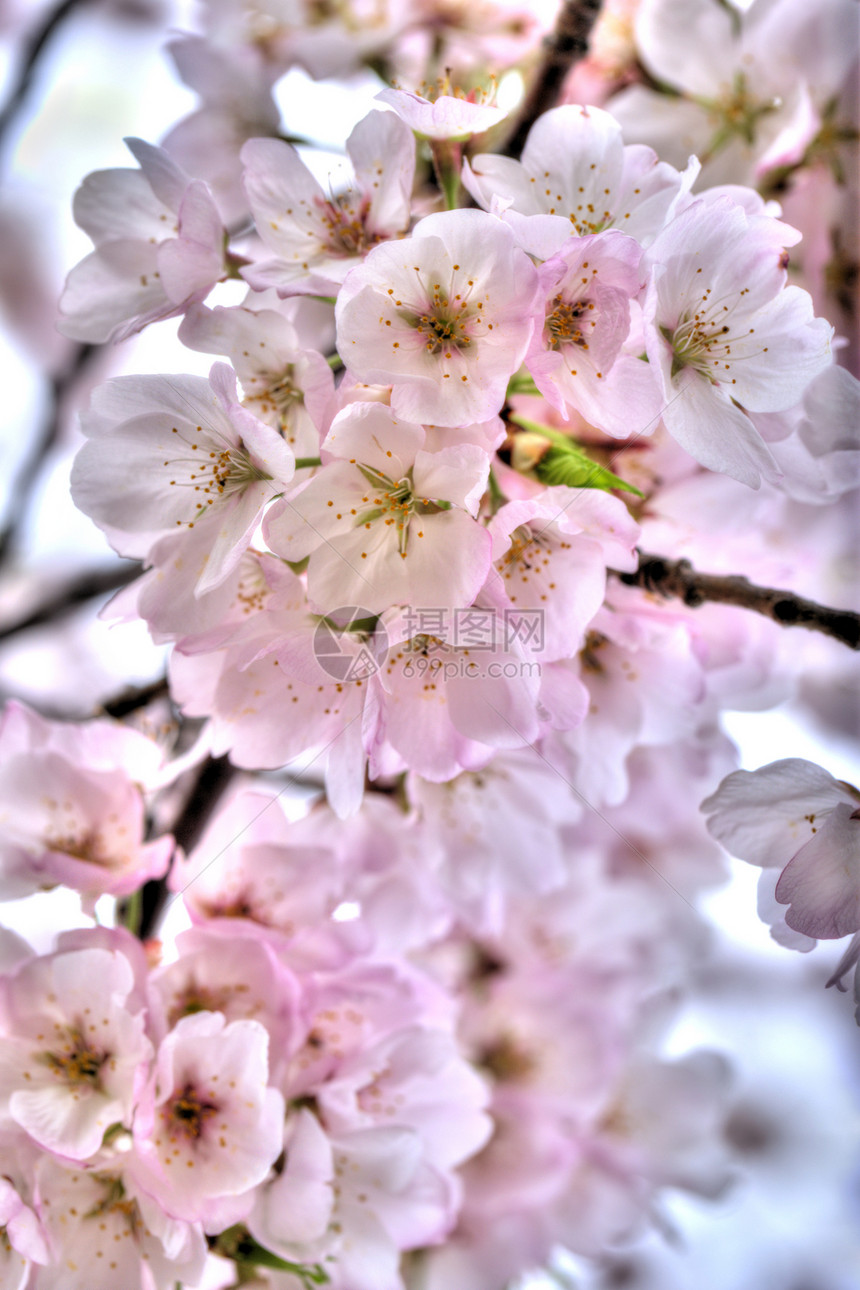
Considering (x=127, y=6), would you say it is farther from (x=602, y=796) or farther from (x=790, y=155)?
(x=602, y=796)

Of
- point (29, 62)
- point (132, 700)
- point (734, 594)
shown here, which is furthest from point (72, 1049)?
point (29, 62)

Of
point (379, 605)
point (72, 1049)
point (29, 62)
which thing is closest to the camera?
point (379, 605)

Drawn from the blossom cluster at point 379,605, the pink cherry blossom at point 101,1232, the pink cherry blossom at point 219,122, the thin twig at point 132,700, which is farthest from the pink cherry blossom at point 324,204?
the pink cherry blossom at point 101,1232

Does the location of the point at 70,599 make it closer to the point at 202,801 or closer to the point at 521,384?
the point at 202,801

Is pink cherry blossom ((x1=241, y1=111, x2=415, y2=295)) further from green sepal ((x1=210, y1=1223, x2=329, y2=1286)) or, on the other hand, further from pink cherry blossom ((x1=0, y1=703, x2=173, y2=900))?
green sepal ((x1=210, y1=1223, x2=329, y2=1286))

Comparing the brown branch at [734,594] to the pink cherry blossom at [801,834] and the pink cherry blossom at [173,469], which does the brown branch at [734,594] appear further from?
the pink cherry blossom at [173,469]

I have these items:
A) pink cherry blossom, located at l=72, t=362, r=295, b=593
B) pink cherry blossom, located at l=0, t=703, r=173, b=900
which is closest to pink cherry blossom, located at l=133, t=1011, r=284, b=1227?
pink cherry blossom, located at l=0, t=703, r=173, b=900

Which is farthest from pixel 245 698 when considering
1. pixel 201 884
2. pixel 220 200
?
pixel 220 200

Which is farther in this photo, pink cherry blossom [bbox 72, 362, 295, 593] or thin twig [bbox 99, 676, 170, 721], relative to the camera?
thin twig [bbox 99, 676, 170, 721]
